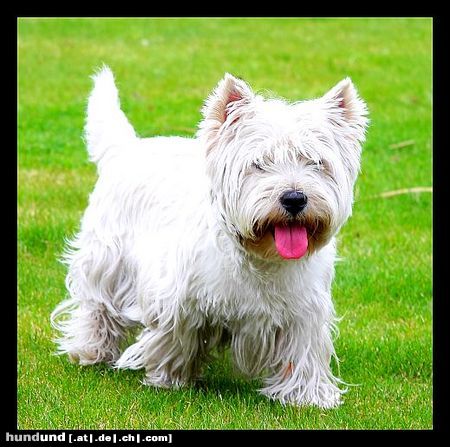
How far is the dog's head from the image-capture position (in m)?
4.86

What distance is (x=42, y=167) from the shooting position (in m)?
10.4

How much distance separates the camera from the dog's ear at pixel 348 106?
5164 mm

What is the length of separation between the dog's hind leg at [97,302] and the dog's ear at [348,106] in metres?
1.63

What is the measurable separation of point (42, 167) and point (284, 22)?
912cm

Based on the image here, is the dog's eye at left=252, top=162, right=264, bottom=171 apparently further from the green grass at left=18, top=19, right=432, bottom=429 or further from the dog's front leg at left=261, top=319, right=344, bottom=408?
the green grass at left=18, top=19, right=432, bottom=429

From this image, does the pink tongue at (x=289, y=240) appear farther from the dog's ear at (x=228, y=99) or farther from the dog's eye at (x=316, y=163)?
the dog's ear at (x=228, y=99)

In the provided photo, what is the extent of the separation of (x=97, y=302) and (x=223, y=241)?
129 centimetres

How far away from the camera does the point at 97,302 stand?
627 centimetres

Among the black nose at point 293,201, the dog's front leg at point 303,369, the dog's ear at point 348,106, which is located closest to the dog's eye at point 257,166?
the black nose at point 293,201

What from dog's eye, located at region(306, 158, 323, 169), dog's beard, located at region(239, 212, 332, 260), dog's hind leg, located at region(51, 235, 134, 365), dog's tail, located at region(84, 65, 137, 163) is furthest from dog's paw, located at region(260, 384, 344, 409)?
dog's tail, located at region(84, 65, 137, 163)
